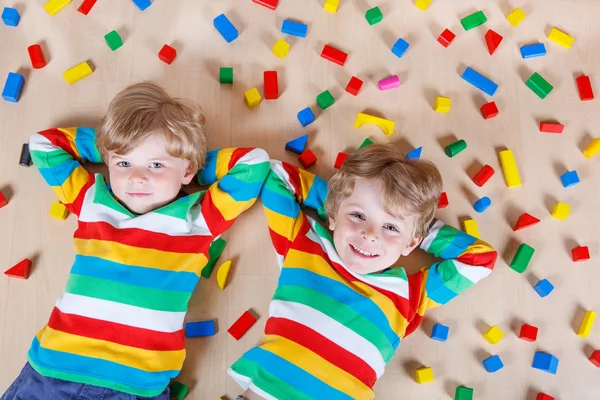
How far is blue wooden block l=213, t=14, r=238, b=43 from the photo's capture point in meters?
1.49

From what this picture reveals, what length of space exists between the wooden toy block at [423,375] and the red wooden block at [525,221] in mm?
416

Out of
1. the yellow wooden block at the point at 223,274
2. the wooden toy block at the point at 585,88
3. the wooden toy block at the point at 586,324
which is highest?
the wooden toy block at the point at 585,88

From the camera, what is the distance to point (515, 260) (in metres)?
1.40

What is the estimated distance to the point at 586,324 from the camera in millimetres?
1383

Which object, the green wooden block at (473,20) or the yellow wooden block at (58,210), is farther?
the green wooden block at (473,20)

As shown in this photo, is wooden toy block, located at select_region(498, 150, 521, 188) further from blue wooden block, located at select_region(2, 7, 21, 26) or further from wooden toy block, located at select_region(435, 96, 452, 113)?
blue wooden block, located at select_region(2, 7, 21, 26)

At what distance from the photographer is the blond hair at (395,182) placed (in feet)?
3.85

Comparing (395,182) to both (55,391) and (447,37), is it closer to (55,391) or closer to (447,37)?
(447,37)

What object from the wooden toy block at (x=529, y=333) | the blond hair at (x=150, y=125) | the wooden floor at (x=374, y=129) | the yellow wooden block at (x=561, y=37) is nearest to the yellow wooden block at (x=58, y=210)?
the wooden floor at (x=374, y=129)

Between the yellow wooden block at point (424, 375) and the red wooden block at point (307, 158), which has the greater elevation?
the red wooden block at point (307, 158)

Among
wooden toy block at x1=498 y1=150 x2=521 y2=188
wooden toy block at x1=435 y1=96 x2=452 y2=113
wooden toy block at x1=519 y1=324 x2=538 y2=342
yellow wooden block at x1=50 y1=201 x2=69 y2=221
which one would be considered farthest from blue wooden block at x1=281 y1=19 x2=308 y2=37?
wooden toy block at x1=519 y1=324 x2=538 y2=342

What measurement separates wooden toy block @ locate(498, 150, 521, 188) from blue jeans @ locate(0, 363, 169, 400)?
1.02m

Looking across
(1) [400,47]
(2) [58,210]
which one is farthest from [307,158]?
(2) [58,210]

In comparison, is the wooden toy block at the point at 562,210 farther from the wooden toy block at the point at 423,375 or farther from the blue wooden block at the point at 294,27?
the blue wooden block at the point at 294,27
